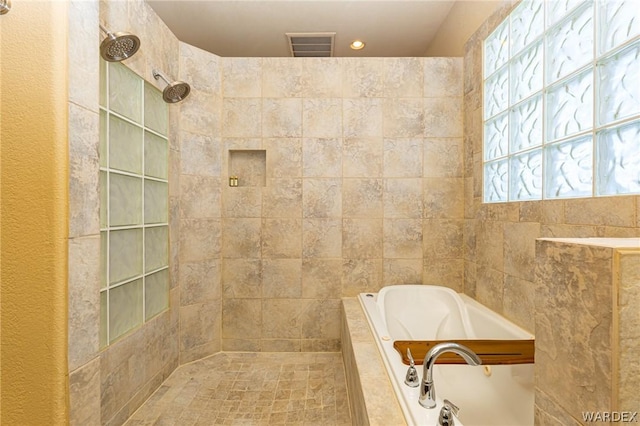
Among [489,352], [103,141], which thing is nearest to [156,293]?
[103,141]

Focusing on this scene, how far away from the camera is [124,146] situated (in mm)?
1567

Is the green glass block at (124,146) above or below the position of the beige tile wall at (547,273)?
above

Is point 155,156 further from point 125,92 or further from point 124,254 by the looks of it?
point 124,254

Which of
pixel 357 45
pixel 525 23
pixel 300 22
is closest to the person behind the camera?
pixel 525 23

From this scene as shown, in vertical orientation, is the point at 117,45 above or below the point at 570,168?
above

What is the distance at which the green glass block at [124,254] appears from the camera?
4.85ft

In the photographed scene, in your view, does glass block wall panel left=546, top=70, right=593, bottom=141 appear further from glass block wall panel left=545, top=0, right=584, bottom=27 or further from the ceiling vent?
the ceiling vent

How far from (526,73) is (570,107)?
40cm

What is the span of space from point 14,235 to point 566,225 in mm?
1975

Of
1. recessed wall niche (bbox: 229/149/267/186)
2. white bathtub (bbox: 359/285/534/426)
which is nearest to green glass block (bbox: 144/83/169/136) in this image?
recessed wall niche (bbox: 229/149/267/186)

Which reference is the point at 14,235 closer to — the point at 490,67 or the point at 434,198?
the point at 434,198

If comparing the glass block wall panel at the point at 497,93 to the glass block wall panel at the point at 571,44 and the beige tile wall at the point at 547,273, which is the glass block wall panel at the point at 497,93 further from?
the glass block wall panel at the point at 571,44

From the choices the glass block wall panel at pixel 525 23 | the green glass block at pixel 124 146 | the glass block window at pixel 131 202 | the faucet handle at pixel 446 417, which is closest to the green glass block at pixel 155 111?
the glass block window at pixel 131 202

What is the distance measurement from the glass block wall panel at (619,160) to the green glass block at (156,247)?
2186 millimetres
